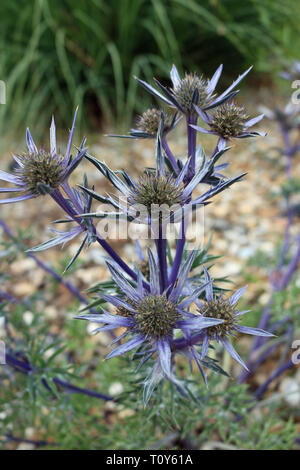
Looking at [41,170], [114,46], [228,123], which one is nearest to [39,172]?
[41,170]

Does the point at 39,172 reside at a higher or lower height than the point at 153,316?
higher

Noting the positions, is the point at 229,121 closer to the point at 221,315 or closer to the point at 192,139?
the point at 192,139

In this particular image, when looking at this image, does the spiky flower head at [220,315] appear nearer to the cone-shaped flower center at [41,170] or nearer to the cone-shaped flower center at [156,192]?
the cone-shaped flower center at [156,192]

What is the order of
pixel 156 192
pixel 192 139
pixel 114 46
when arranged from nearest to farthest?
1. pixel 156 192
2. pixel 192 139
3. pixel 114 46

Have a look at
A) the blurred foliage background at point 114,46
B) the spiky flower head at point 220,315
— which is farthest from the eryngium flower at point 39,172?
the blurred foliage background at point 114,46

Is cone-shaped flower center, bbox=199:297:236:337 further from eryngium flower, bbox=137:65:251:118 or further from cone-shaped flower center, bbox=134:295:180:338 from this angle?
eryngium flower, bbox=137:65:251:118
